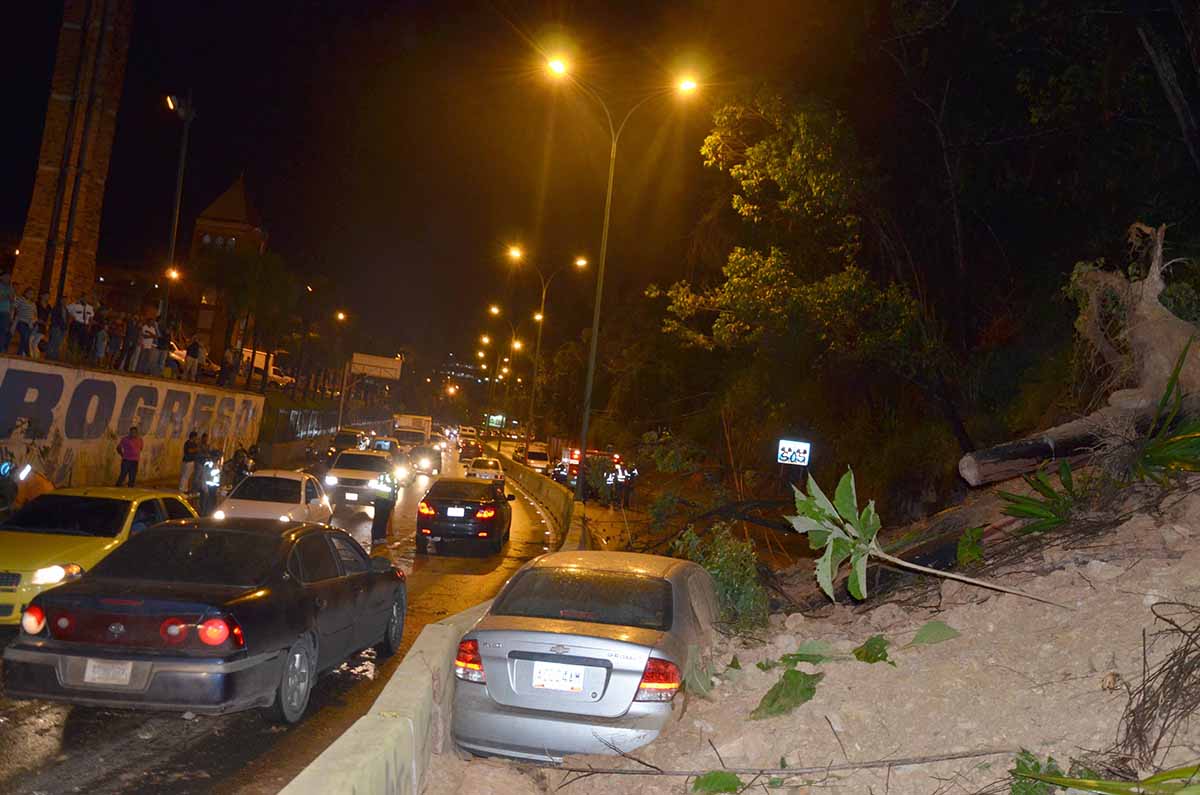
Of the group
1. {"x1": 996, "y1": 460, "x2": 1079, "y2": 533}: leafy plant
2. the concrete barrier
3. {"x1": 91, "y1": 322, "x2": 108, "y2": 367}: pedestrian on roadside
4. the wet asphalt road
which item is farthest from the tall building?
{"x1": 996, "y1": 460, "x2": 1079, "y2": 533}: leafy plant

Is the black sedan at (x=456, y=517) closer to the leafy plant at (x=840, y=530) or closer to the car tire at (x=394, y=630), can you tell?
the car tire at (x=394, y=630)

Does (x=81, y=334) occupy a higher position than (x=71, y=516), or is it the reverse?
(x=81, y=334)

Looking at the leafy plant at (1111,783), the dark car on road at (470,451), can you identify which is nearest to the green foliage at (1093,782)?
the leafy plant at (1111,783)

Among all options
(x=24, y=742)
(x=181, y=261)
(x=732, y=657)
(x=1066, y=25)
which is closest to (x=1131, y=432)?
(x=732, y=657)

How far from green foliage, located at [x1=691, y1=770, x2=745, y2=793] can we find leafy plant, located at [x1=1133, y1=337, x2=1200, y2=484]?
3874 millimetres

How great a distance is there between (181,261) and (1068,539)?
89.0m

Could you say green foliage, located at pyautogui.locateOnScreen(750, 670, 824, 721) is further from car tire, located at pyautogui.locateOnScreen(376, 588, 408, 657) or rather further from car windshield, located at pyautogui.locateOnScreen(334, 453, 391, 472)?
car windshield, located at pyautogui.locateOnScreen(334, 453, 391, 472)

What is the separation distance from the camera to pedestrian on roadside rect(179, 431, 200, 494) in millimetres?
23469

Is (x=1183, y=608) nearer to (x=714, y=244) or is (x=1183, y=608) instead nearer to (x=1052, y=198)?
(x=1052, y=198)

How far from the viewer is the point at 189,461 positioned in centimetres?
2386

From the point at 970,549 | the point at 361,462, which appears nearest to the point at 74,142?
the point at 361,462

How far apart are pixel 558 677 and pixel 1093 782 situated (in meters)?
2.88

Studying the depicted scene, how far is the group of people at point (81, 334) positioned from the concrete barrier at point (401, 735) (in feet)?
58.7

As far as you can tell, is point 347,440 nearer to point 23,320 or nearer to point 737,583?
point 23,320
